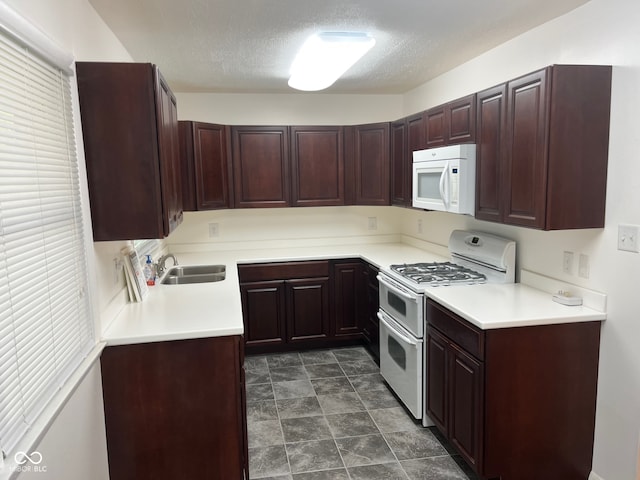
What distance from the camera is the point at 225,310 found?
2.45 m

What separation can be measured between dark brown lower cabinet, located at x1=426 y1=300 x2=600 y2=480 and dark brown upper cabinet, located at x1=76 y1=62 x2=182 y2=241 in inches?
65.8

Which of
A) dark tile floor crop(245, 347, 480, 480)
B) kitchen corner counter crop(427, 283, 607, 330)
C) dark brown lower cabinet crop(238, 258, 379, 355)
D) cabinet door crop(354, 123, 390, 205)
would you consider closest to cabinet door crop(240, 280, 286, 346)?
dark brown lower cabinet crop(238, 258, 379, 355)

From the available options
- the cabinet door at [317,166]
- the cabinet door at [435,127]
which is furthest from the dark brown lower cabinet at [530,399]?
the cabinet door at [317,166]

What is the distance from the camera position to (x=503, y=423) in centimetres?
222

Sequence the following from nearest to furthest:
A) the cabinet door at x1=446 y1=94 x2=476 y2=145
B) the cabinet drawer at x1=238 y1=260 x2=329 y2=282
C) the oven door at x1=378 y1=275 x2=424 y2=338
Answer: the cabinet door at x1=446 y1=94 x2=476 y2=145
the oven door at x1=378 y1=275 x2=424 y2=338
the cabinet drawer at x1=238 y1=260 x2=329 y2=282

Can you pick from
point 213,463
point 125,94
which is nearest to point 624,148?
point 125,94

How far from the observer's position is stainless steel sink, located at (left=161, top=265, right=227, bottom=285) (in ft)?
11.5

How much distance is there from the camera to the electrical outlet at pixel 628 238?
2.00 m

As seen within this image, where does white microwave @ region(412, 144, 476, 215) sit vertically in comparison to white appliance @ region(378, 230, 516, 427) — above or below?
above

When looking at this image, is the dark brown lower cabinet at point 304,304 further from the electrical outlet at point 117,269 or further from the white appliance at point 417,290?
the electrical outlet at point 117,269

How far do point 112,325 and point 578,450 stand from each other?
2416 millimetres

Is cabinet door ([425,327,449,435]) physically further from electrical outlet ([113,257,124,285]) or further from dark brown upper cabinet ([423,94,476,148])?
electrical outlet ([113,257,124,285])

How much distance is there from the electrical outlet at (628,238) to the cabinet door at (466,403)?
852 millimetres

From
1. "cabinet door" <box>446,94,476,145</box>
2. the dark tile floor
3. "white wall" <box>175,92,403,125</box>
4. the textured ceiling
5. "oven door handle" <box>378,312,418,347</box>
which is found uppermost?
the textured ceiling
